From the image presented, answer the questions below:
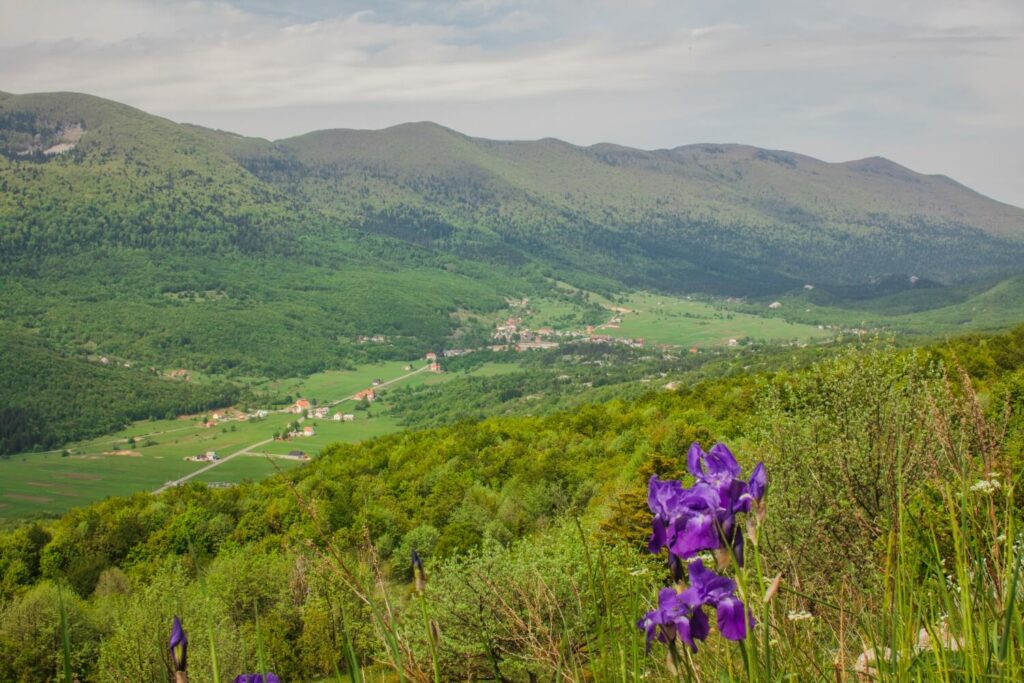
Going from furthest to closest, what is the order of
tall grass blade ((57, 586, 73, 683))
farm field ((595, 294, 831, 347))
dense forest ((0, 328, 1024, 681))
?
1. farm field ((595, 294, 831, 347))
2. dense forest ((0, 328, 1024, 681))
3. tall grass blade ((57, 586, 73, 683))

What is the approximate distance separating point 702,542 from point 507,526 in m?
27.6

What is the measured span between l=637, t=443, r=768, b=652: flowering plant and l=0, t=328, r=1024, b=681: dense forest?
0.39 ft

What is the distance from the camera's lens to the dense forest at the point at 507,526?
3863 mm

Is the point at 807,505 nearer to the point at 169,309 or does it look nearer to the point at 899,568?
the point at 899,568

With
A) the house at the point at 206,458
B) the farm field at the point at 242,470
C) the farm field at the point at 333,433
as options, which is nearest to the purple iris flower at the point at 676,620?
the farm field at the point at 242,470

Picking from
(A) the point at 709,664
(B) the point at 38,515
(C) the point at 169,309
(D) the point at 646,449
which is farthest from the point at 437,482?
(C) the point at 169,309

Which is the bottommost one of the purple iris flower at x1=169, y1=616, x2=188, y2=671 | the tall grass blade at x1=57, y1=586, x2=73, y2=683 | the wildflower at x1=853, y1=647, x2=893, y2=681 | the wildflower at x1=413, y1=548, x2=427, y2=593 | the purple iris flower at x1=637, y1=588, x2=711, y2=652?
the wildflower at x1=853, y1=647, x2=893, y2=681

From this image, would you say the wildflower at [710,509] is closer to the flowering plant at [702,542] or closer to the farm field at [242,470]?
the flowering plant at [702,542]

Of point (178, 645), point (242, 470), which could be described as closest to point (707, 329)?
point (242, 470)

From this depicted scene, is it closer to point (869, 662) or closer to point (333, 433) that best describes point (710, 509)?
point (869, 662)

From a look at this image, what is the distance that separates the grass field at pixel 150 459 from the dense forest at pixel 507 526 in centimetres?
3691

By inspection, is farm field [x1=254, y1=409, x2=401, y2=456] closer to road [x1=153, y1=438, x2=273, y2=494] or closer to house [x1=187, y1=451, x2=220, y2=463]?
road [x1=153, y1=438, x2=273, y2=494]

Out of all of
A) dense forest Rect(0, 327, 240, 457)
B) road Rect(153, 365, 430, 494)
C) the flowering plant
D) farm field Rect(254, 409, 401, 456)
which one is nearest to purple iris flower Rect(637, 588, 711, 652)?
the flowering plant

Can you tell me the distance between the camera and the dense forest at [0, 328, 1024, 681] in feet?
12.7
